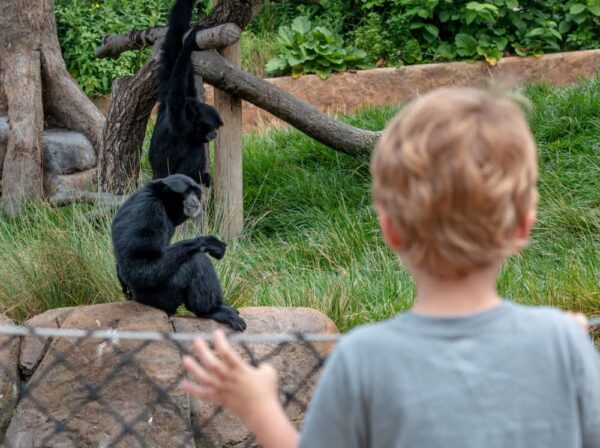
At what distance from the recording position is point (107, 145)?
922 centimetres

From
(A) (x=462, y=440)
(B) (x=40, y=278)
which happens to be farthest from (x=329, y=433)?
(B) (x=40, y=278)

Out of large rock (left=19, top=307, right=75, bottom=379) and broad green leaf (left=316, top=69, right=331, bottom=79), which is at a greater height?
large rock (left=19, top=307, right=75, bottom=379)

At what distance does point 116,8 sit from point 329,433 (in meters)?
13.7

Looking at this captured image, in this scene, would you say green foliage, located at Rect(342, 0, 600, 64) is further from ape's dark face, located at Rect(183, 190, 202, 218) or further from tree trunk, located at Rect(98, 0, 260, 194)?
ape's dark face, located at Rect(183, 190, 202, 218)

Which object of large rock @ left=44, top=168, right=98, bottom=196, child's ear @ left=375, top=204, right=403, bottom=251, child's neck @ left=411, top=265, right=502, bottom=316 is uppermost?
child's ear @ left=375, top=204, right=403, bottom=251

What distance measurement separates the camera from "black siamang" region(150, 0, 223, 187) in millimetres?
7719

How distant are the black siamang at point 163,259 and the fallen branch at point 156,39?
8.03 ft

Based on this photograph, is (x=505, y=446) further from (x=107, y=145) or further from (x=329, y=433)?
(x=107, y=145)

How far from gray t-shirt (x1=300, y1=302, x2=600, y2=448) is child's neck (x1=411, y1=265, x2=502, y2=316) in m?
0.03

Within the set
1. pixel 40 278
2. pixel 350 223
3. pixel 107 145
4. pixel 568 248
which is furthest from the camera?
pixel 107 145

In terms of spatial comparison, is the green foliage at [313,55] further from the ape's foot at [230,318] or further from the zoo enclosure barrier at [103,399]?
the zoo enclosure barrier at [103,399]

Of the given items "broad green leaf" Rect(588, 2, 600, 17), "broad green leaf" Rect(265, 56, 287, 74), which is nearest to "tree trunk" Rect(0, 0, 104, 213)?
"broad green leaf" Rect(265, 56, 287, 74)

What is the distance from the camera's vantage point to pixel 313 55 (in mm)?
12875

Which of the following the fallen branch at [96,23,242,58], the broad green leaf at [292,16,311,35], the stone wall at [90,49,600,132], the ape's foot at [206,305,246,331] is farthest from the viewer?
the broad green leaf at [292,16,311,35]
